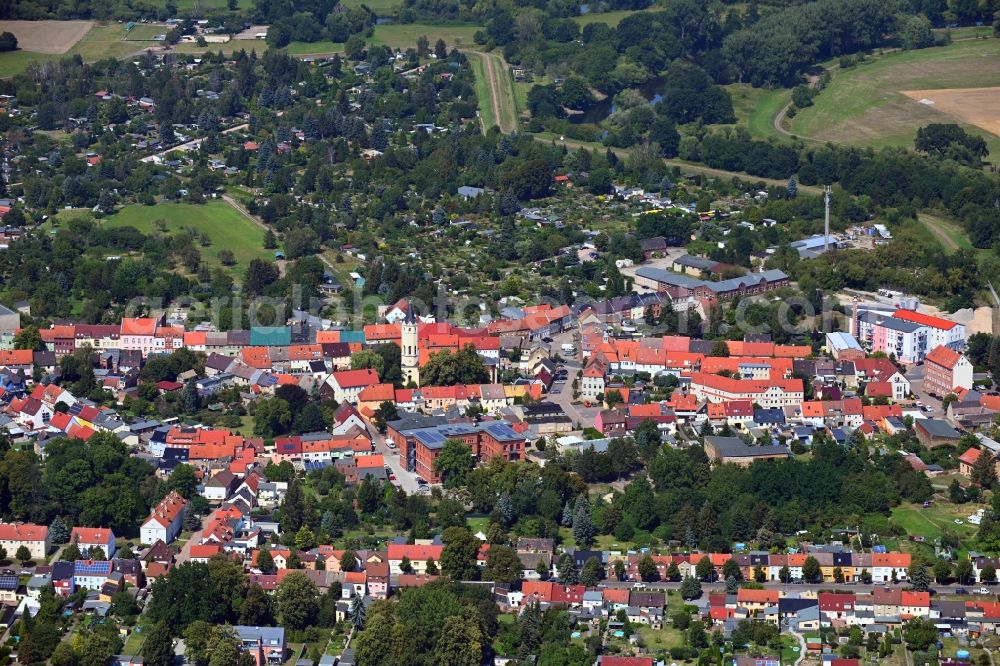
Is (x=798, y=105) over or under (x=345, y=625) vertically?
under

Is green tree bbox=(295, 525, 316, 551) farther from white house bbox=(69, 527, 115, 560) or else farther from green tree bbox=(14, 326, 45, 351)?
green tree bbox=(14, 326, 45, 351)

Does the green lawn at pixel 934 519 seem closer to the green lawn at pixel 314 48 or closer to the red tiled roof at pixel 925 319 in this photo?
the red tiled roof at pixel 925 319

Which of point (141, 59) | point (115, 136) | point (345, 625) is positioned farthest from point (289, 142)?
point (345, 625)

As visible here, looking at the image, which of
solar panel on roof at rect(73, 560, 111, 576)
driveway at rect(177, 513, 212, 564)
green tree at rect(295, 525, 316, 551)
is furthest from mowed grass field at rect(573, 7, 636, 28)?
solar panel on roof at rect(73, 560, 111, 576)

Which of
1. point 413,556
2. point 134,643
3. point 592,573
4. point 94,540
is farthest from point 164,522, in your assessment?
point 592,573

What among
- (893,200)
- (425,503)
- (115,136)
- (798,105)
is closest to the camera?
(425,503)

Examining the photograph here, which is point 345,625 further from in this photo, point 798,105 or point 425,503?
point 798,105

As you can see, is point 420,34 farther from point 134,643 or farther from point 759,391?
point 134,643
